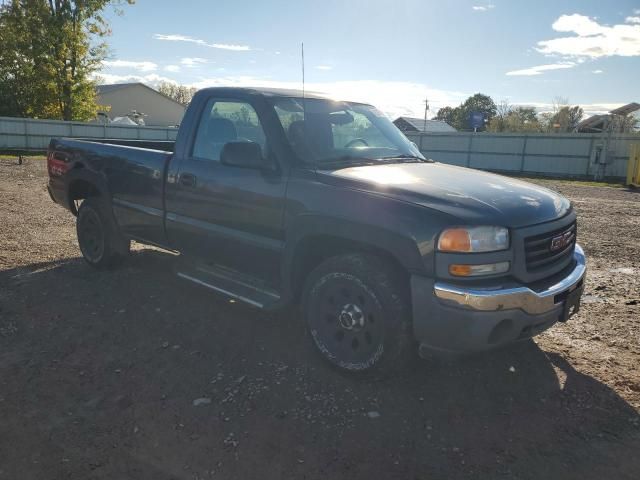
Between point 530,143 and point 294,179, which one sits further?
point 530,143

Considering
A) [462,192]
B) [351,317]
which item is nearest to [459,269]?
[462,192]

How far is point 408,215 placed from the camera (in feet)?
10.0

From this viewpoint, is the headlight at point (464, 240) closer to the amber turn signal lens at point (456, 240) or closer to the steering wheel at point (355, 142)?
the amber turn signal lens at point (456, 240)

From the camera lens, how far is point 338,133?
4148mm

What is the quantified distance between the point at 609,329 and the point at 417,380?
205cm

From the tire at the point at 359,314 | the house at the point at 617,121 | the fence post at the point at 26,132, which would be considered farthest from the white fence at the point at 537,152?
the tire at the point at 359,314

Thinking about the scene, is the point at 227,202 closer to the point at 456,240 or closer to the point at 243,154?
the point at 243,154

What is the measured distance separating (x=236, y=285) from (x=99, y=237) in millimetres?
2406

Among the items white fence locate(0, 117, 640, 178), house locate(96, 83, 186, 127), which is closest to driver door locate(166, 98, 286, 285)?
white fence locate(0, 117, 640, 178)

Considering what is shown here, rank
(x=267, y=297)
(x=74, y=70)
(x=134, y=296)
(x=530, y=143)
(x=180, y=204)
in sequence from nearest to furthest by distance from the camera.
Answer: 1. (x=267, y=297)
2. (x=180, y=204)
3. (x=134, y=296)
4. (x=530, y=143)
5. (x=74, y=70)

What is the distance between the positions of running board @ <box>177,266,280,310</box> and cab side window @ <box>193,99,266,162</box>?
38.7 inches

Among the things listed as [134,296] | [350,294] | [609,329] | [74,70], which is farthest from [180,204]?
[74,70]

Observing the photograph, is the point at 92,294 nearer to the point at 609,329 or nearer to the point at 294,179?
the point at 294,179

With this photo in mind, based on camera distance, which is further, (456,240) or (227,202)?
(227,202)
